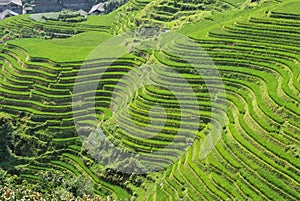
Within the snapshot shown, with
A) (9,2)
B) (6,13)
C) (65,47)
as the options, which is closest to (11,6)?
(9,2)

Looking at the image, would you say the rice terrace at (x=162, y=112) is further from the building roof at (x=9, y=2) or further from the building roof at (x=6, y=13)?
the building roof at (x=9, y=2)

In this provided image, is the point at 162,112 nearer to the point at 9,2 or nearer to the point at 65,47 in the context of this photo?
the point at 65,47

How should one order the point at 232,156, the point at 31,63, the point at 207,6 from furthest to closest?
the point at 207,6 → the point at 31,63 → the point at 232,156

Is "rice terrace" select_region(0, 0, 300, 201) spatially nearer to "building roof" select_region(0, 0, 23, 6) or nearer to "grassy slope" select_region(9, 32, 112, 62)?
"grassy slope" select_region(9, 32, 112, 62)

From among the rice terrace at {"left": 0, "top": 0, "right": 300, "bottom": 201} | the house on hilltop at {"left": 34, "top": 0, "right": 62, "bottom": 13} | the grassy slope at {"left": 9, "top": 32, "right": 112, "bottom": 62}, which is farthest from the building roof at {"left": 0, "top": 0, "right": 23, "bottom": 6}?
the rice terrace at {"left": 0, "top": 0, "right": 300, "bottom": 201}

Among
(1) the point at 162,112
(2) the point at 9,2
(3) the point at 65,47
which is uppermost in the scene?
(1) the point at 162,112

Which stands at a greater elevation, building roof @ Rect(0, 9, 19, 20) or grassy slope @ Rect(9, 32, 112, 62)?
grassy slope @ Rect(9, 32, 112, 62)

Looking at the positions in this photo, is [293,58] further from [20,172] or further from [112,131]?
[20,172]

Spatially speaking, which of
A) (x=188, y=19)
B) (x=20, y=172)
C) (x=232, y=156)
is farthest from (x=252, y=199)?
(x=188, y=19)
